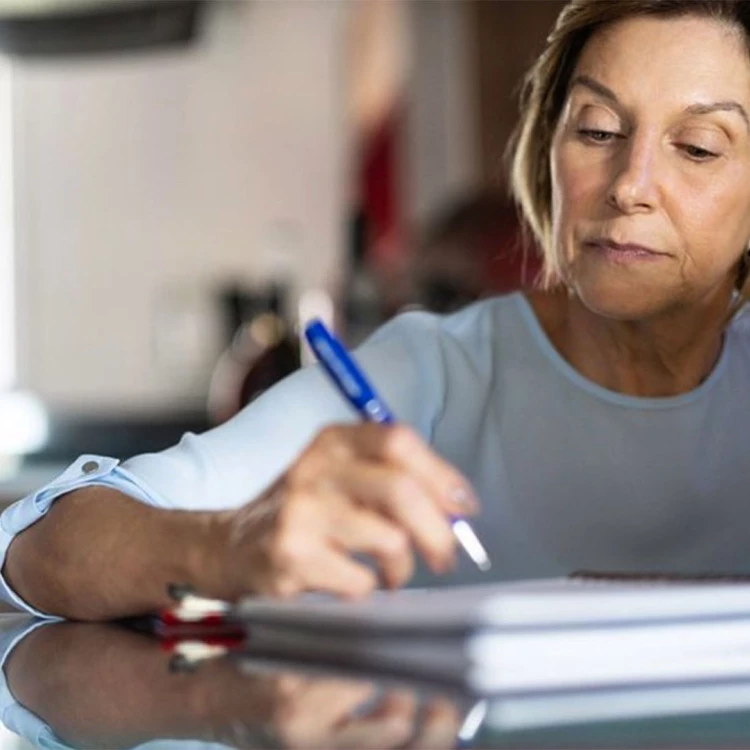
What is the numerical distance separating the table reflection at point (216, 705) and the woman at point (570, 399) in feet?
0.24

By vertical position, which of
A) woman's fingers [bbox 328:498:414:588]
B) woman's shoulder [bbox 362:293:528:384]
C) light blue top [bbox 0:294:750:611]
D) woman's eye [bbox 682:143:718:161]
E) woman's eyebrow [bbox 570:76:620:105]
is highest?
woman's eyebrow [bbox 570:76:620:105]

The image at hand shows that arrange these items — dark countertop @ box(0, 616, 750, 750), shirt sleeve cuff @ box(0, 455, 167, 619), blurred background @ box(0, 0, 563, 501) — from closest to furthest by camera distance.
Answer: dark countertop @ box(0, 616, 750, 750), shirt sleeve cuff @ box(0, 455, 167, 619), blurred background @ box(0, 0, 563, 501)

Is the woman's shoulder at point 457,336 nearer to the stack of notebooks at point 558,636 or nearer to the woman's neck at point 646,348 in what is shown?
the woman's neck at point 646,348

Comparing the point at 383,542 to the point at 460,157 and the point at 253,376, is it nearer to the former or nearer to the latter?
the point at 253,376

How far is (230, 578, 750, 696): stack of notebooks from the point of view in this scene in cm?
82

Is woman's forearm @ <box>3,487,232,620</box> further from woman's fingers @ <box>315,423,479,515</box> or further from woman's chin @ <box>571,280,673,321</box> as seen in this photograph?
woman's chin @ <box>571,280,673,321</box>

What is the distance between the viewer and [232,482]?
4.48 feet

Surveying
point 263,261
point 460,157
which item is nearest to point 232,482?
point 460,157

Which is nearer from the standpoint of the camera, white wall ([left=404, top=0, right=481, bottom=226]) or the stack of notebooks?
the stack of notebooks

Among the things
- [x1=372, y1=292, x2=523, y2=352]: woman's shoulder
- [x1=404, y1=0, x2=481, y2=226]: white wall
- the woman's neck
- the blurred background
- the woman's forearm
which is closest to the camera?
the woman's forearm

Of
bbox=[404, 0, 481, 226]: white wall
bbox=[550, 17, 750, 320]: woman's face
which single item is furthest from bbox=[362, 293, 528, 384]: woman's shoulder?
bbox=[404, 0, 481, 226]: white wall

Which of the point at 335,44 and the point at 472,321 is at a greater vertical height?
the point at 472,321

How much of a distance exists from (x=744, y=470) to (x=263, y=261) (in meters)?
6.64

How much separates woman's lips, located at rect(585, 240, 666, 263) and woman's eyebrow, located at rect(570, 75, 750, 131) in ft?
0.35
